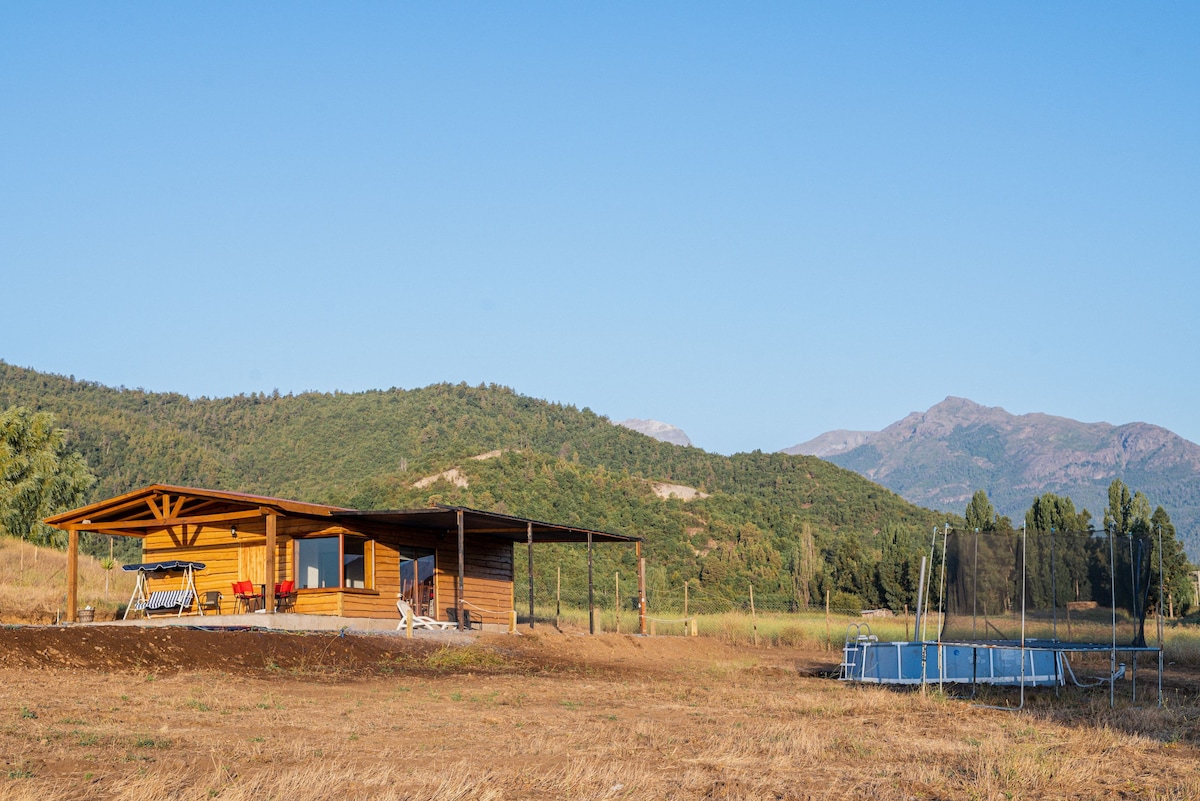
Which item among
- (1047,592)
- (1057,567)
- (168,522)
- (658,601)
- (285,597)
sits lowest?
(658,601)

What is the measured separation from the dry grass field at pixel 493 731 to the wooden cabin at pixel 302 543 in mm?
4244

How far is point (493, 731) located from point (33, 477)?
135ft

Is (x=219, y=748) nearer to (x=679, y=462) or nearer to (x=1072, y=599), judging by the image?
(x=1072, y=599)

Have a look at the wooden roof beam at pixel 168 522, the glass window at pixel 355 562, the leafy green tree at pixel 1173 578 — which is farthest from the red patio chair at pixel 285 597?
the leafy green tree at pixel 1173 578

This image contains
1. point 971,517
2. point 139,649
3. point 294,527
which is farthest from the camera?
point 971,517

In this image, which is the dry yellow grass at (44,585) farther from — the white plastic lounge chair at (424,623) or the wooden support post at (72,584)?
the white plastic lounge chair at (424,623)

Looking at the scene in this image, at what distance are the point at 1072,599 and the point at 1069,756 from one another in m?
5.74

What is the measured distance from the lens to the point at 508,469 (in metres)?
61.3

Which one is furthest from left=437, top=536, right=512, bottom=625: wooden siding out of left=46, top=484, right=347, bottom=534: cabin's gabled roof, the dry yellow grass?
the dry yellow grass

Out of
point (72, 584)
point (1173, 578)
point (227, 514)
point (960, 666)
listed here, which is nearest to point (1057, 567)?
point (960, 666)

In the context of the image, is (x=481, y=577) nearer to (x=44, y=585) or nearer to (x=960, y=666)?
(x=44, y=585)

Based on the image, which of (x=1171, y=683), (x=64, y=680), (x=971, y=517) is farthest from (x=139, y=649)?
(x=971, y=517)

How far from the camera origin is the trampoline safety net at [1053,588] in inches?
625

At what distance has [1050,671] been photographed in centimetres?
1800
